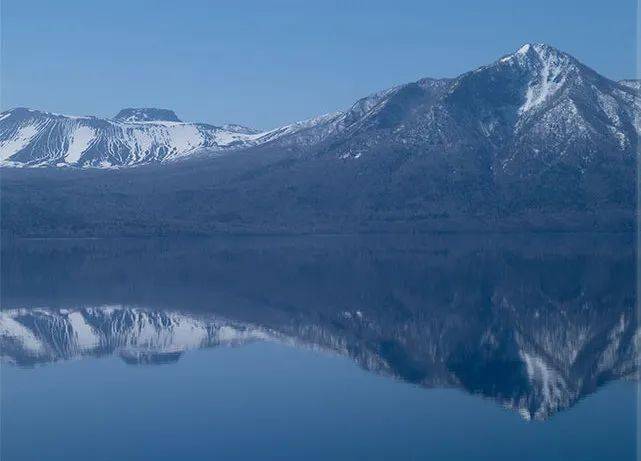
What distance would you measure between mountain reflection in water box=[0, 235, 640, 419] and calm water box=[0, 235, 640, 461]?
16 cm

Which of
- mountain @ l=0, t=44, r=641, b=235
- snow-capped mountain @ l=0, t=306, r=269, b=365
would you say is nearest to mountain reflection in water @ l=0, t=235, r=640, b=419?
snow-capped mountain @ l=0, t=306, r=269, b=365

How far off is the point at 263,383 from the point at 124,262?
2066 inches

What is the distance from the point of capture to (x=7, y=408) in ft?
96.1

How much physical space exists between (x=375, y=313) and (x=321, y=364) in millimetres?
12255

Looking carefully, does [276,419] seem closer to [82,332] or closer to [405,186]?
[82,332]

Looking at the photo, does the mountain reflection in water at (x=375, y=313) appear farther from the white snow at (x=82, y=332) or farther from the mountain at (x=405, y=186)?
the mountain at (x=405, y=186)

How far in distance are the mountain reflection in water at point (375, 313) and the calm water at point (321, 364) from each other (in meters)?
0.16

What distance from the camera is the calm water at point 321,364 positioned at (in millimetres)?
25703

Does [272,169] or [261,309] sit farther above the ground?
[272,169]

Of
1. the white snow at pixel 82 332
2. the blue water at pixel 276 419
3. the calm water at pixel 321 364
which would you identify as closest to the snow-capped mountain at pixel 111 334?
the white snow at pixel 82 332

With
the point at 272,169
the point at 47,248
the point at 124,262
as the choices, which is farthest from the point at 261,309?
the point at 272,169

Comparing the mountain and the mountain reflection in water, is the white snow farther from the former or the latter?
the mountain

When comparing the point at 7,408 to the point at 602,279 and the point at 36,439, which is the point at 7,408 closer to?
the point at 36,439

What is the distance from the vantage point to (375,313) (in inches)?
1898
